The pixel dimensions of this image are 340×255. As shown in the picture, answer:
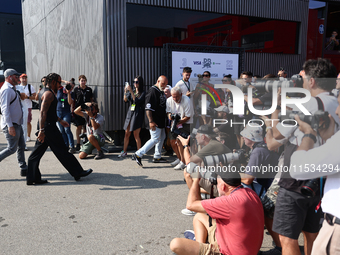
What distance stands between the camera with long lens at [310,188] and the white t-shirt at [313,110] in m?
0.31

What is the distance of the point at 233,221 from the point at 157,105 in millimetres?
4257

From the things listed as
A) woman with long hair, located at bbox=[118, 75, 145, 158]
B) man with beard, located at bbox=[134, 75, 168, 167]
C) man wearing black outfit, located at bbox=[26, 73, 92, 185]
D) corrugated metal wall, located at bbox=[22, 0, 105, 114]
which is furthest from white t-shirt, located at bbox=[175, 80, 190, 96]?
man wearing black outfit, located at bbox=[26, 73, 92, 185]

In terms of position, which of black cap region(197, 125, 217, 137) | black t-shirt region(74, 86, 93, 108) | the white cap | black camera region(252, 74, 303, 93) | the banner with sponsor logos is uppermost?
the banner with sponsor logos

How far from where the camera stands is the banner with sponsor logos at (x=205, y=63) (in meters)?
7.98

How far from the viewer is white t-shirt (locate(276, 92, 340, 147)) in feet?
7.31

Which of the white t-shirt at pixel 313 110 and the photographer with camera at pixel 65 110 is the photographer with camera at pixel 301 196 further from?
the photographer with camera at pixel 65 110

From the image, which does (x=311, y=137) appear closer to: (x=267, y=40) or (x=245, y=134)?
(x=245, y=134)

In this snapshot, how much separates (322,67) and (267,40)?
792 cm

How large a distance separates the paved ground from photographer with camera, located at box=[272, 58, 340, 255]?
861 mm

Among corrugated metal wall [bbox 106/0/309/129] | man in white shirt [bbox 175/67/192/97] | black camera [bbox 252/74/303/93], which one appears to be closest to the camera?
black camera [bbox 252/74/303/93]

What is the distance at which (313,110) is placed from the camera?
7.69 ft

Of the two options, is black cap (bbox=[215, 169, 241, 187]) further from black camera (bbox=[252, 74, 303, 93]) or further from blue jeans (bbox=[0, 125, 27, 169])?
blue jeans (bbox=[0, 125, 27, 169])

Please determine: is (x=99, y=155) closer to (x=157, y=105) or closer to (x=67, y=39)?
(x=157, y=105)

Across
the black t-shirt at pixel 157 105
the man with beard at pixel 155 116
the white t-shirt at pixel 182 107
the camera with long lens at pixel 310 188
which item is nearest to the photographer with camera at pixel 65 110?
the man with beard at pixel 155 116
